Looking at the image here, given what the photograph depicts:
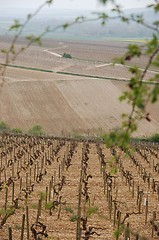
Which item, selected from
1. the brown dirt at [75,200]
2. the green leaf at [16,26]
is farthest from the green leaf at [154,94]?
the brown dirt at [75,200]

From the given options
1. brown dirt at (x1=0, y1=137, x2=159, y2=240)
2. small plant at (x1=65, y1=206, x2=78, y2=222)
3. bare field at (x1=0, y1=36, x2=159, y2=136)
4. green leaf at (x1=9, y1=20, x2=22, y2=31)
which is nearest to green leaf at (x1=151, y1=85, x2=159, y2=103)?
green leaf at (x1=9, y1=20, x2=22, y2=31)

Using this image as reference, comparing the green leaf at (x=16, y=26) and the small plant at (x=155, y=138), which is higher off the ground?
the green leaf at (x=16, y=26)

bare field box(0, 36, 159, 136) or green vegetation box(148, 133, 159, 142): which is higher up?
green vegetation box(148, 133, 159, 142)

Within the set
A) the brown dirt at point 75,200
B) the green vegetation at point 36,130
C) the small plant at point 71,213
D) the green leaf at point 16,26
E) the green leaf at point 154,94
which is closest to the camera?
the green leaf at point 154,94

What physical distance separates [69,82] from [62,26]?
52.3m

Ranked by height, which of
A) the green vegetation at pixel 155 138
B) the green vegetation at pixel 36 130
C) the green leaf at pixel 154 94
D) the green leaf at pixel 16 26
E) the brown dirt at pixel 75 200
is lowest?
the green vegetation at pixel 36 130

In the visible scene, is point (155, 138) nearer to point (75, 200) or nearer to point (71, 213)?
point (75, 200)

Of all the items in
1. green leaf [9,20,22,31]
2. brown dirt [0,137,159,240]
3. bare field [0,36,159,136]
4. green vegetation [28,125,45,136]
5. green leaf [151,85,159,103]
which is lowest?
bare field [0,36,159,136]

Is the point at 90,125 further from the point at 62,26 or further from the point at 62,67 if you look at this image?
the point at 62,26

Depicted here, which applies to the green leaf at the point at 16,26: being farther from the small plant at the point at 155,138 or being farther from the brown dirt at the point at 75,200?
the small plant at the point at 155,138

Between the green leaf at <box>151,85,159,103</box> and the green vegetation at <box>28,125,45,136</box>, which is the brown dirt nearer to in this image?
the green leaf at <box>151,85,159,103</box>

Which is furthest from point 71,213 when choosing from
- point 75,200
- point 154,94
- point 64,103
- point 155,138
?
point 64,103

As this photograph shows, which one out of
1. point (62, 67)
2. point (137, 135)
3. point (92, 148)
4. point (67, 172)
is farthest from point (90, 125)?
point (62, 67)

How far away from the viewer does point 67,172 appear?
67.1 ft
